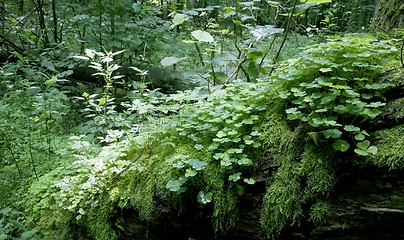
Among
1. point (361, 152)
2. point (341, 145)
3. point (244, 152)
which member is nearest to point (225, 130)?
point (244, 152)

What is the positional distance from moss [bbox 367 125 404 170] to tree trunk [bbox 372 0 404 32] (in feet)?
4.84

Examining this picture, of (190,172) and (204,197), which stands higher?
(190,172)

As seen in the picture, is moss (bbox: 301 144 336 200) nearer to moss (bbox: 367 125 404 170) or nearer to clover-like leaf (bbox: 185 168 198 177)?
moss (bbox: 367 125 404 170)

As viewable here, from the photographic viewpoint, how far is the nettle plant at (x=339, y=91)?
65.0 inches

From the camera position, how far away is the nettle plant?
1.65 meters

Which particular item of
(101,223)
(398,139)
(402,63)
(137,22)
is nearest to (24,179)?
(101,223)

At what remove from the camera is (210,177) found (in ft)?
6.34

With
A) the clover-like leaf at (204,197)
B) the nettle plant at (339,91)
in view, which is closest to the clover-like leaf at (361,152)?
the nettle plant at (339,91)

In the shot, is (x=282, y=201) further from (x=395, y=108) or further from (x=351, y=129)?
(x=395, y=108)

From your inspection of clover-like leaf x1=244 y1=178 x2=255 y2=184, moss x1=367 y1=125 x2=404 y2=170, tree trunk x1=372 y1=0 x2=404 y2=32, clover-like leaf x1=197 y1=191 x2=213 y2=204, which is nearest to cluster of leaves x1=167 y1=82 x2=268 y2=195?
clover-like leaf x1=244 y1=178 x2=255 y2=184

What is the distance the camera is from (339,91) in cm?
172

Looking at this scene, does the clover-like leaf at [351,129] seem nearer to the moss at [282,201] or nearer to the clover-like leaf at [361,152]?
the clover-like leaf at [361,152]

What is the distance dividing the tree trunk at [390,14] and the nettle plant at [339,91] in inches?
38.6

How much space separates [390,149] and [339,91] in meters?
0.44
